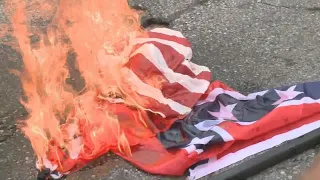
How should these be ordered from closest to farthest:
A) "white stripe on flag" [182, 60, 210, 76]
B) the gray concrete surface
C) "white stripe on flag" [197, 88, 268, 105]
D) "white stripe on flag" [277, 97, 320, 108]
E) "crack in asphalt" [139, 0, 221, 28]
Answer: the gray concrete surface < "white stripe on flag" [277, 97, 320, 108] < "white stripe on flag" [197, 88, 268, 105] < "white stripe on flag" [182, 60, 210, 76] < "crack in asphalt" [139, 0, 221, 28]

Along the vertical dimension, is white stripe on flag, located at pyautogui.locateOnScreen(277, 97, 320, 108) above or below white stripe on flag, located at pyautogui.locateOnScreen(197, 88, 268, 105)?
above

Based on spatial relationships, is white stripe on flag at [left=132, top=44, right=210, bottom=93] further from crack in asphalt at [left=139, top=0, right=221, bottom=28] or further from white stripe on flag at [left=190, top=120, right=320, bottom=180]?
crack in asphalt at [left=139, top=0, right=221, bottom=28]

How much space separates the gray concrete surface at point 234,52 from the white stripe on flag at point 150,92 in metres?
0.45

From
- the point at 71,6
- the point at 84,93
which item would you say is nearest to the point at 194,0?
the point at 71,6

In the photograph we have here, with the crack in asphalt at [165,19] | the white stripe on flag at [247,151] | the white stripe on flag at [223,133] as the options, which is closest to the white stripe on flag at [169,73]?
the white stripe on flag at [223,133]

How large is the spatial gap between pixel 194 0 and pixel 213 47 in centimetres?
78

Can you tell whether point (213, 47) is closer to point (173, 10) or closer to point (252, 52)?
point (252, 52)

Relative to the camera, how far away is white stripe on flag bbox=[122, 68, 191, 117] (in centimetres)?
330

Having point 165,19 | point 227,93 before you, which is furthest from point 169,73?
point 165,19

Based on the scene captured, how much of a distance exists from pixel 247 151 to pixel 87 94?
0.98 m

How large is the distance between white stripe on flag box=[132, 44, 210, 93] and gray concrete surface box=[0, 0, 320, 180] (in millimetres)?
270

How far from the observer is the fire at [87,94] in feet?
10.2

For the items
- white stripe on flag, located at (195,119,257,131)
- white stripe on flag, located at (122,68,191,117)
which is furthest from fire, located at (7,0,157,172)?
white stripe on flag, located at (195,119,257,131)

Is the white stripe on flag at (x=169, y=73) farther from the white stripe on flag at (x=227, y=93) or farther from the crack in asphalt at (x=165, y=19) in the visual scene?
the crack in asphalt at (x=165, y=19)
